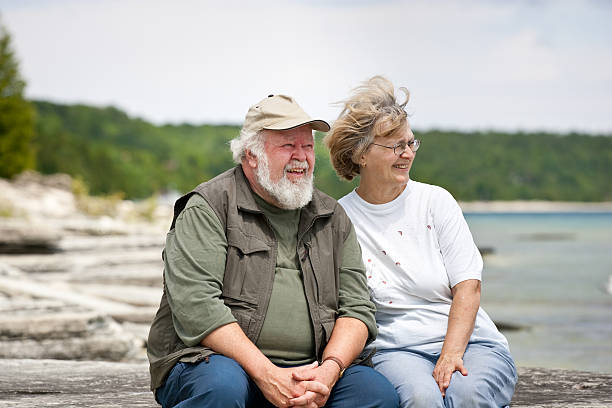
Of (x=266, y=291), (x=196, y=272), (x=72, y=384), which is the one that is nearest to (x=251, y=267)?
(x=266, y=291)

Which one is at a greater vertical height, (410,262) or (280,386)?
(410,262)

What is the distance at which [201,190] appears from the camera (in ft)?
10.3

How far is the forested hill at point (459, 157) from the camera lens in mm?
91125

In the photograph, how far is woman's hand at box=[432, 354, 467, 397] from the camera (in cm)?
314

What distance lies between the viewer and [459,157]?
96.2 m

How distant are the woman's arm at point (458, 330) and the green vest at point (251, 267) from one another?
491mm

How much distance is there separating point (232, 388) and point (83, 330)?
289 centimetres

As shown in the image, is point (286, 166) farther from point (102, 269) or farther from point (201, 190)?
point (102, 269)

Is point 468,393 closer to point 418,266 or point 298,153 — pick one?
point 418,266

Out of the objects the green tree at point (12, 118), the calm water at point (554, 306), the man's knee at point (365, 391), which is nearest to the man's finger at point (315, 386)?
the man's knee at point (365, 391)

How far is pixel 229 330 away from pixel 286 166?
0.73 metres

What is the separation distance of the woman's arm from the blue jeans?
0.28m

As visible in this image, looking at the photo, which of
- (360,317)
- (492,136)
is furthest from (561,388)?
(492,136)

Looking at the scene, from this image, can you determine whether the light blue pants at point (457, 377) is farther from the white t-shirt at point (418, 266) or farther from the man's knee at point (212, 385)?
the man's knee at point (212, 385)
